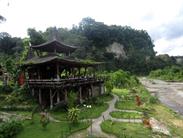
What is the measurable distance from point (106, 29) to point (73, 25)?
1706cm

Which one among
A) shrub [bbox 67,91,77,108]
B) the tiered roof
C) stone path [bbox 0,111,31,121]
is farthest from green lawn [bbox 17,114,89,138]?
the tiered roof

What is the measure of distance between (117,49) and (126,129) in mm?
110525

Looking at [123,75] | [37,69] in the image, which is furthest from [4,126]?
[123,75]

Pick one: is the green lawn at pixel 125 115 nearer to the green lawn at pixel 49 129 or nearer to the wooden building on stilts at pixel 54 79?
the green lawn at pixel 49 129

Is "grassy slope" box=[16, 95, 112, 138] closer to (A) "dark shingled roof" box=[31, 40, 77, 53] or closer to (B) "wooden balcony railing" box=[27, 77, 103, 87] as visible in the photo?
(B) "wooden balcony railing" box=[27, 77, 103, 87]

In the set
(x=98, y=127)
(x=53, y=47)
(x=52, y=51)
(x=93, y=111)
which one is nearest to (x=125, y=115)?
(x=93, y=111)

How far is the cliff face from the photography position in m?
132

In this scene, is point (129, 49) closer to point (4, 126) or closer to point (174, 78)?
point (174, 78)

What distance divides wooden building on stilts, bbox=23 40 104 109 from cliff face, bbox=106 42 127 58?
84.8m

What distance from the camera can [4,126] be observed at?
2470 cm

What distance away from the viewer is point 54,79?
1417 inches

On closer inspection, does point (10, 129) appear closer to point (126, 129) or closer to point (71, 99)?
point (126, 129)

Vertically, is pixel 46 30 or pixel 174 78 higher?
pixel 46 30

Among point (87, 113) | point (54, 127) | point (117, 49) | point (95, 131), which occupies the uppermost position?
point (117, 49)
